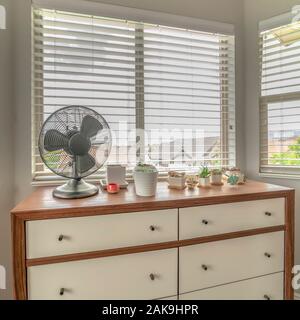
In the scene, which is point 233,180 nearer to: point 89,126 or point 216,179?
point 216,179

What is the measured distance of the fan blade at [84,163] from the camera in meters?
1.22

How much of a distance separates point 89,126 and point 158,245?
0.70 m

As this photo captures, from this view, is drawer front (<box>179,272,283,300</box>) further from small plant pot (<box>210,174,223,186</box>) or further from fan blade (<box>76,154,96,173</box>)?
fan blade (<box>76,154,96,173</box>)

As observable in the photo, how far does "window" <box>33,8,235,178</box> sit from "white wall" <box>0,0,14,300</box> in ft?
0.46

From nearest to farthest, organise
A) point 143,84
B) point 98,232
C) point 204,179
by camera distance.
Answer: point 98,232 < point 204,179 < point 143,84

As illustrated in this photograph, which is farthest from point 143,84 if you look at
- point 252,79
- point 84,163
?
point 252,79

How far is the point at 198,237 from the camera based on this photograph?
1.21 meters

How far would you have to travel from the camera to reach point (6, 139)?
4.60 ft

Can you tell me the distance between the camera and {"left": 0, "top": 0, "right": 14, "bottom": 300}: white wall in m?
1.37

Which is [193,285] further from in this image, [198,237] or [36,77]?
[36,77]

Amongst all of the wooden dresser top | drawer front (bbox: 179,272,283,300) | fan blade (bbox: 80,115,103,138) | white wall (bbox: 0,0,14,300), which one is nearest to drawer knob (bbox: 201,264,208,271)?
drawer front (bbox: 179,272,283,300)

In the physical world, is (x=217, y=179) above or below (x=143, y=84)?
below

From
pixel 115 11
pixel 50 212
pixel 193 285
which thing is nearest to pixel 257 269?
pixel 193 285

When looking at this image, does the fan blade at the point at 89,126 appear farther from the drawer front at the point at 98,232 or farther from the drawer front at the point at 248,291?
the drawer front at the point at 248,291
